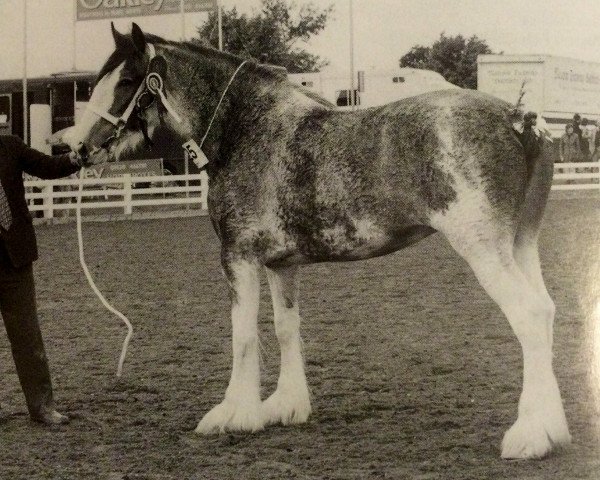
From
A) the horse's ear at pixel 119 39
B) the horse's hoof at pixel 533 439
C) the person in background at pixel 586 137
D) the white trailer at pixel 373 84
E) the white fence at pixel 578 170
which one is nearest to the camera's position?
the horse's hoof at pixel 533 439

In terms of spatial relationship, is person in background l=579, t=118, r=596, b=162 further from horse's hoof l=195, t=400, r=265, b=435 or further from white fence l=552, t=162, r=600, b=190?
horse's hoof l=195, t=400, r=265, b=435

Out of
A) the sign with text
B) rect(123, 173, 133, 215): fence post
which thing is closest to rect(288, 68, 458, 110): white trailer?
the sign with text

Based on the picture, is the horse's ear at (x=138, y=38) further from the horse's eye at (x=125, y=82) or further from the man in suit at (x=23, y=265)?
the man in suit at (x=23, y=265)

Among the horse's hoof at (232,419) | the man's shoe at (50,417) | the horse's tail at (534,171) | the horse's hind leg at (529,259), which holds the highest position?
the horse's tail at (534,171)

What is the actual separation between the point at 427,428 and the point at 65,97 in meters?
26.1

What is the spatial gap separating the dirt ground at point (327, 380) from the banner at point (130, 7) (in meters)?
3.38

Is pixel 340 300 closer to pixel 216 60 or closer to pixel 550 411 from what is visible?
pixel 216 60

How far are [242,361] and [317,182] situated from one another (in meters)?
1.04

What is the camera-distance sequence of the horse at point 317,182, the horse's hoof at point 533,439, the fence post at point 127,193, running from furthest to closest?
the fence post at point 127,193
the horse at point 317,182
the horse's hoof at point 533,439

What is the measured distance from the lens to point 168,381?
21.1ft

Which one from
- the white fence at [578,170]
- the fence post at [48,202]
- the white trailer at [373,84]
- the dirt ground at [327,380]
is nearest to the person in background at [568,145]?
the dirt ground at [327,380]

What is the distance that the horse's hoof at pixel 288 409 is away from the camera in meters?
5.26

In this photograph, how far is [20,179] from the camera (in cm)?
552

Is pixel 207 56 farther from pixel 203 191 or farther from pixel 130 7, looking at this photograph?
pixel 203 191
